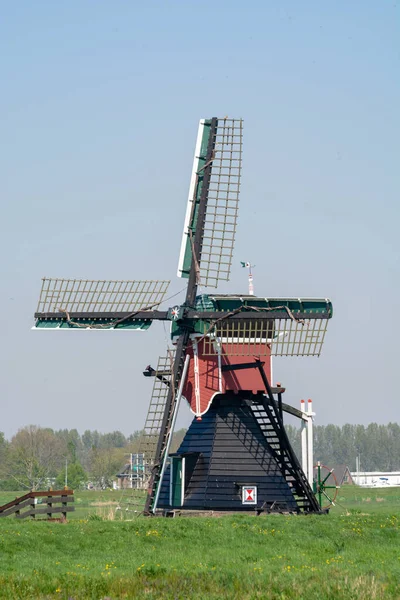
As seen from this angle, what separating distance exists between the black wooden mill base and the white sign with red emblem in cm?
7

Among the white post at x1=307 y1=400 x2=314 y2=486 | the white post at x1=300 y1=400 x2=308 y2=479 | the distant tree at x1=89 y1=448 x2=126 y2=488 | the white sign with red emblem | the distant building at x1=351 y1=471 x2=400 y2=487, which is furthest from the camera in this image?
the distant building at x1=351 y1=471 x2=400 y2=487

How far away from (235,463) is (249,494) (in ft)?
3.42

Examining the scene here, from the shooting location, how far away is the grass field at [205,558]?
63.4ft

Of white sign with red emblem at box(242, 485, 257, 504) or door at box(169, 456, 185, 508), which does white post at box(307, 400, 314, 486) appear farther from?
door at box(169, 456, 185, 508)

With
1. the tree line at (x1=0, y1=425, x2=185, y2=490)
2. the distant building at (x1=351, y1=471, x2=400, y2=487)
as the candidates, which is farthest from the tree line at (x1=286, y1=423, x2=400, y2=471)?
the tree line at (x1=0, y1=425, x2=185, y2=490)

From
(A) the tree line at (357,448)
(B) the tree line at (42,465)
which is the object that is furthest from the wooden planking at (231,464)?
(A) the tree line at (357,448)

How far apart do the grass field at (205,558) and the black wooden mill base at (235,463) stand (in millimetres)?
2223

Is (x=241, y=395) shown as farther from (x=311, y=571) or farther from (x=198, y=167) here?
(x=311, y=571)

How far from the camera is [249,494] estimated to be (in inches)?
1298

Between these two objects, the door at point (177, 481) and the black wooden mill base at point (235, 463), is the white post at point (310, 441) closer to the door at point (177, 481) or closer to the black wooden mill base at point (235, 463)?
the black wooden mill base at point (235, 463)

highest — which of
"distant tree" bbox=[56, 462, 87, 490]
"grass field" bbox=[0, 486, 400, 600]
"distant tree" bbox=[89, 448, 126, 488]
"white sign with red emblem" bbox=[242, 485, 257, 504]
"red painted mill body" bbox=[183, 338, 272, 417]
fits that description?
"distant tree" bbox=[89, 448, 126, 488]

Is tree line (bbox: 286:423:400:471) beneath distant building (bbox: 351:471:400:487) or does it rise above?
above

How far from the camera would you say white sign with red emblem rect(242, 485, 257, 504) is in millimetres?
32906

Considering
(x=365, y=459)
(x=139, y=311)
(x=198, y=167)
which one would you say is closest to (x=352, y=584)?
(x=139, y=311)
